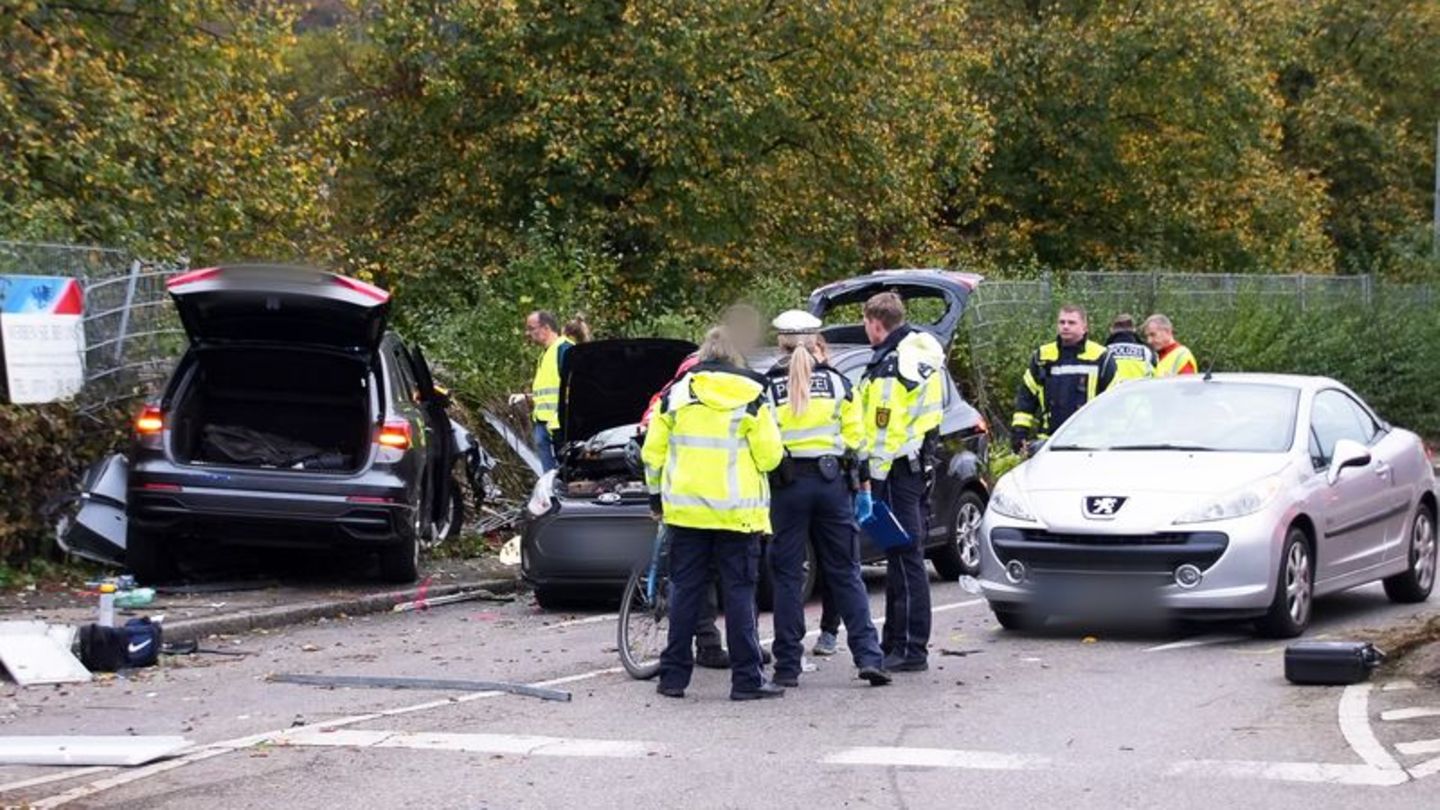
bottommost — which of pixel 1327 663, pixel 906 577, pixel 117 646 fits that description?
pixel 117 646

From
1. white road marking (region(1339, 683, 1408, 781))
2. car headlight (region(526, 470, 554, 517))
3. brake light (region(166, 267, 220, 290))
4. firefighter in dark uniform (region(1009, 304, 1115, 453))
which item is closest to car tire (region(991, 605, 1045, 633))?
white road marking (region(1339, 683, 1408, 781))

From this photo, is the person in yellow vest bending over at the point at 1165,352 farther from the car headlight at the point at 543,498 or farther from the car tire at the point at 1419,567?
the car headlight at the point at 543,498

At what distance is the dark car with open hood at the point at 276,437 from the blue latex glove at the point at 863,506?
4.07 metres

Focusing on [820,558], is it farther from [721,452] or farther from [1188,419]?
[1188,419]

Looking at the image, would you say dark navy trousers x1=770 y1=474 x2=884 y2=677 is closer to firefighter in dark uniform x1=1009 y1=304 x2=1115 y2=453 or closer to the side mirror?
the side mirror

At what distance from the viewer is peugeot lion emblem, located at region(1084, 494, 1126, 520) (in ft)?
37.4

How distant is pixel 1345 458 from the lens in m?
12.3

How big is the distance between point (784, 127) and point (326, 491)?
1689 cm

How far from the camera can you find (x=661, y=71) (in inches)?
1054

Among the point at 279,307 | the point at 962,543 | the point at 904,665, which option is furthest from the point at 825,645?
the point at 279,307

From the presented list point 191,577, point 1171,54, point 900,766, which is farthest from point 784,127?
point 900,766

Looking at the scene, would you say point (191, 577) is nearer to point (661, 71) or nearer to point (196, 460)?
point (196, 460)

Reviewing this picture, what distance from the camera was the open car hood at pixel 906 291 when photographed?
15797mm

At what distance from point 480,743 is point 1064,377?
26.5 feet
